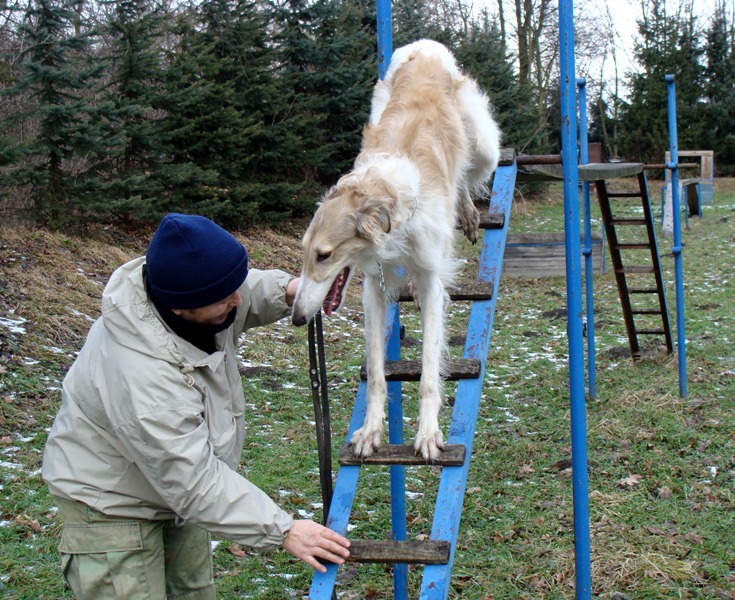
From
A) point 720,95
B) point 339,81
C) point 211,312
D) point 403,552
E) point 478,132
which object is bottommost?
point 403,552

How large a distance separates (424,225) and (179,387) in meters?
1.57

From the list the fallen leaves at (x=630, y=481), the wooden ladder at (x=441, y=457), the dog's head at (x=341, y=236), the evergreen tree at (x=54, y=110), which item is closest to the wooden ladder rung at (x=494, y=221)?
the wooden ladder at (x=441, y=457)

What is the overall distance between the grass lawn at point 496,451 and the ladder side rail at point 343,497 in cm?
104

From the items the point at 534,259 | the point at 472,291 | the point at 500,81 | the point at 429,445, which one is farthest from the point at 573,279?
the point at 500,81

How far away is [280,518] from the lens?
243 centimetres

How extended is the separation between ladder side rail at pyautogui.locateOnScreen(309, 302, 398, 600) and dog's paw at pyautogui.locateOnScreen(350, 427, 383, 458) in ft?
0.24

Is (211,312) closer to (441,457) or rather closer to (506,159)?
(441,457)

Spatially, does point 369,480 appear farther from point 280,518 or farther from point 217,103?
point 217,103

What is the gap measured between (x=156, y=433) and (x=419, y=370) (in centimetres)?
158

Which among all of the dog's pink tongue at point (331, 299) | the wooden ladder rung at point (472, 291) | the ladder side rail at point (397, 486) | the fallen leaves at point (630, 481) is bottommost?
the fallen leaves at point (630, 481)

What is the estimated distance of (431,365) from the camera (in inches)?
135

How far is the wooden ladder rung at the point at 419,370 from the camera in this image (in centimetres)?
340

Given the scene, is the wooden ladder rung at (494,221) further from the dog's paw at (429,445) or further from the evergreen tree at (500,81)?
the evergreen tree at (500,81)

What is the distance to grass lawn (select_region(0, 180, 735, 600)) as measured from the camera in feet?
13.4
